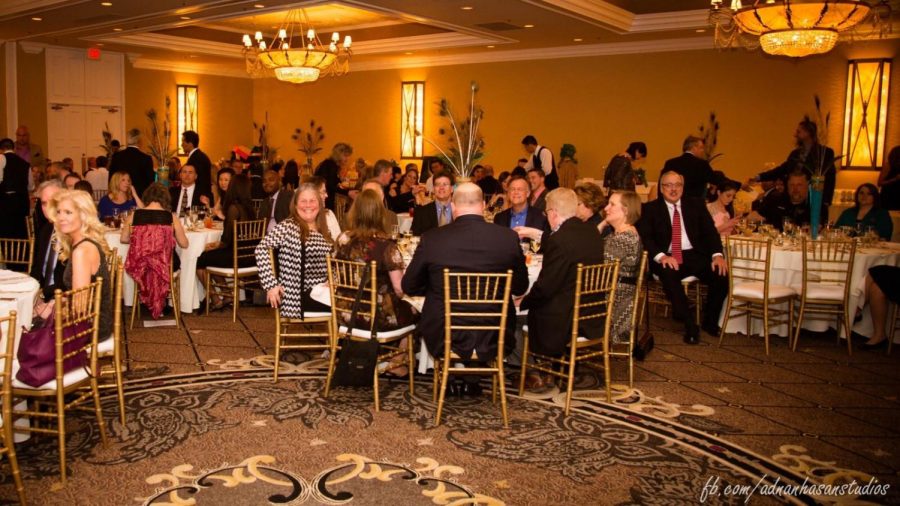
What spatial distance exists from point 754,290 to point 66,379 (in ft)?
17.0

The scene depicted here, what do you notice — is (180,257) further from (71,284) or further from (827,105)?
(827,105)

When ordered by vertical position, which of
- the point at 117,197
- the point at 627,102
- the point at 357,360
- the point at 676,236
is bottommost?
the point at 357,360

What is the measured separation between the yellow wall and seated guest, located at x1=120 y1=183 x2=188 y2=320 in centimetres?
832

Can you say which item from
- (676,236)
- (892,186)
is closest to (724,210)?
(676,236)

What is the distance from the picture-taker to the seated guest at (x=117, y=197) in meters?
7.68

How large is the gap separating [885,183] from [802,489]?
7.11 m

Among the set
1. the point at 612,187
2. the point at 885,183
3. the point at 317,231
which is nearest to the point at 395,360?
the point at 317,231

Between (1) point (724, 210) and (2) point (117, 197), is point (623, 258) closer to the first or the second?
(1) point (724, 210)

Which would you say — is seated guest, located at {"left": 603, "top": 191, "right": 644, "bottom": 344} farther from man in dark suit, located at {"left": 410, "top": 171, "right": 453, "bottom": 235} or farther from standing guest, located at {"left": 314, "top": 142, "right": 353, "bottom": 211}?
standing guest, located at {"left": 314, "top": 142, "right": 353, "bottom": 211}

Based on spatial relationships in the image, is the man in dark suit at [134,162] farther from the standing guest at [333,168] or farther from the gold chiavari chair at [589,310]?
the gold chiavari chair at [589,310]

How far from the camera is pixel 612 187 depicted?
10.6 metres

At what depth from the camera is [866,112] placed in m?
11.0

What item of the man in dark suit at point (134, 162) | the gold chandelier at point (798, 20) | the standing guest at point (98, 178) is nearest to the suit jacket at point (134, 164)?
the man in dark suit at point (134, 162)

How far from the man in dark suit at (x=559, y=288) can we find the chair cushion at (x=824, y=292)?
2637 mm
